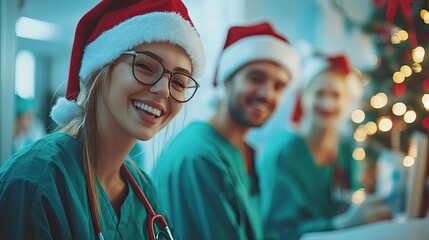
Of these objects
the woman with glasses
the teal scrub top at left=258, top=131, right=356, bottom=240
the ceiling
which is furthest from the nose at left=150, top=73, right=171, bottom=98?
the teal scrub top at left=258, top=131, right=356, bottom=240

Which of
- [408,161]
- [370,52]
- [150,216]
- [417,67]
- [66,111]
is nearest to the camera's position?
[66,111]

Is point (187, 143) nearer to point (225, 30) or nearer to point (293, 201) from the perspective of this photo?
point (225, 30)

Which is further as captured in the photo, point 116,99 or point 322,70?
point 322,70

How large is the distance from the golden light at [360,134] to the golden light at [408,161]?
250 mm

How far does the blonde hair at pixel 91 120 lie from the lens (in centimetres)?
124

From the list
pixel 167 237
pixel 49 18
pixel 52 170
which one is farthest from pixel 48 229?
pixel 49 18

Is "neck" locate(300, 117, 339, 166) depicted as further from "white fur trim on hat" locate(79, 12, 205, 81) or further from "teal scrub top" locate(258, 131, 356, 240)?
"white fur trim on hat" locate(79, 12, 205, 81)

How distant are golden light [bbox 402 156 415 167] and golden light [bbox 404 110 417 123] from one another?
22cm

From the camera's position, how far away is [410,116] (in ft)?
9.32

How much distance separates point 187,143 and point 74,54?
0.69 metres

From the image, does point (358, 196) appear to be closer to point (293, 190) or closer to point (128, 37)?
point (293, 190)

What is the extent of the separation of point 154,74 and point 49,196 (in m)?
0.39

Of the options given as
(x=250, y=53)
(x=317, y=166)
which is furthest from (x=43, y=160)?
(x=317, y=166)

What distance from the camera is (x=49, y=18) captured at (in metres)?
1.76
